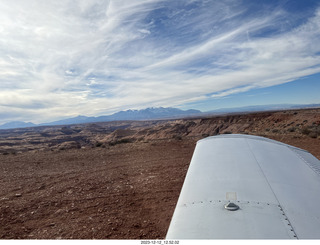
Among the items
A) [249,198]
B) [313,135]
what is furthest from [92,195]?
[313,135]

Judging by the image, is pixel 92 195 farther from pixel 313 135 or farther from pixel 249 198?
pixel 313 135

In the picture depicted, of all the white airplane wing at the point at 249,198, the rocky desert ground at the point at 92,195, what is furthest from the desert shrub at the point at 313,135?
the white airplane wing at the point at 249,198

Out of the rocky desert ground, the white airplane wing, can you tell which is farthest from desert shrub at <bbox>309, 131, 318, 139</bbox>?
the white airplane wing

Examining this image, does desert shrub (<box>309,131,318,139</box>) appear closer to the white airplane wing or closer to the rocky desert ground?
the rocky desert ground

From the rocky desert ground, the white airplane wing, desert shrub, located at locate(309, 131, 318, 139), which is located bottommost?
the rocky desert ground

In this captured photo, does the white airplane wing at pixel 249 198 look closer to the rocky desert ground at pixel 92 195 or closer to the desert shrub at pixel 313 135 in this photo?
the rocky desert ground at pixel 92 195

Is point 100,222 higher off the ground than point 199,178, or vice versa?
point 199,178
